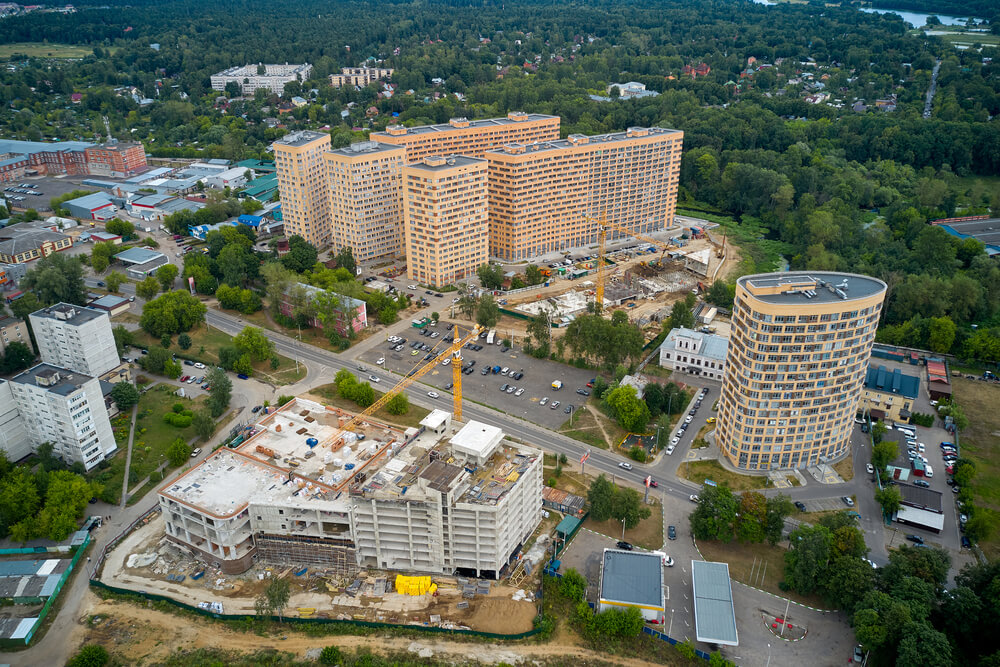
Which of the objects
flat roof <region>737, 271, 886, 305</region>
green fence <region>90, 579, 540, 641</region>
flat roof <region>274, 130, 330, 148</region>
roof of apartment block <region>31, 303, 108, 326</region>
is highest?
flat roof <region>274, 130, 330, 148</region>

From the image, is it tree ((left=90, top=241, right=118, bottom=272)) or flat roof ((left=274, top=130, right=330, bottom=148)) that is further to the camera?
flat roof ((left=274, top=130, right=330, bottom=148))

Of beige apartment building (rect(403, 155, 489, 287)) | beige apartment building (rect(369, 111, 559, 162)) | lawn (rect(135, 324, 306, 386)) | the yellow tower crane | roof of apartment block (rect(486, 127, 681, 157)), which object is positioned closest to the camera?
Result: the yellow tower crane

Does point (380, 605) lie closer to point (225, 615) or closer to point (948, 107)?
point (225, 615)

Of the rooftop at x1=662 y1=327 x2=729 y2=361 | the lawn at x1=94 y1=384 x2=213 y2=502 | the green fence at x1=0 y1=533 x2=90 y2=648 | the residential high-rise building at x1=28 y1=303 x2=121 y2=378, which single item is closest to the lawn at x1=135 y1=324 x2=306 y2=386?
the lawn at x1=94 y1=384 x2=213 y2=502

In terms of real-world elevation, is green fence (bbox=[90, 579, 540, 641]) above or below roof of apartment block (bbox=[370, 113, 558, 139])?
below

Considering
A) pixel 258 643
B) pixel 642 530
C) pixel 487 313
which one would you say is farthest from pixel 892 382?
Answer: pixel 258 643

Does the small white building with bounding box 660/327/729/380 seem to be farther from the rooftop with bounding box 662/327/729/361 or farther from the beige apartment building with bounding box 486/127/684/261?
the beige apartment building with bounding box 486/127/684/261

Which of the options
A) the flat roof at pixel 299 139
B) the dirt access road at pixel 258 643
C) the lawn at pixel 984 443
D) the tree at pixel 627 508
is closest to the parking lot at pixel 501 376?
the tree at pixel 627 508
